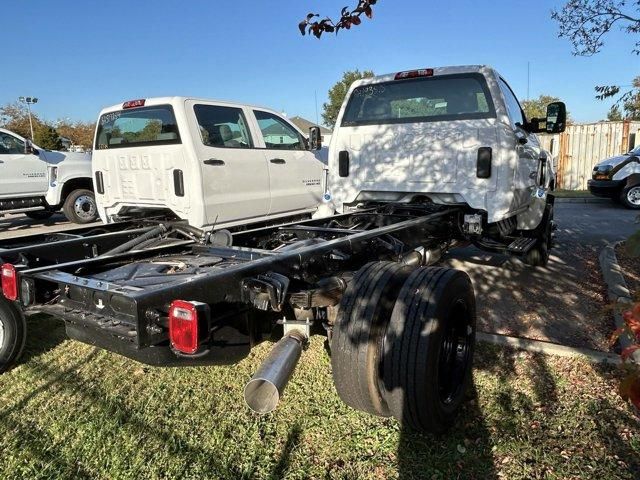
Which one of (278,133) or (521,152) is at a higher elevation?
(278,133)

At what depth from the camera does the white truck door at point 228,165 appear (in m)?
5.82

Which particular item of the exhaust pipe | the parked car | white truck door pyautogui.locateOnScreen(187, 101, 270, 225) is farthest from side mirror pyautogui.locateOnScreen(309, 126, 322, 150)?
the parked car

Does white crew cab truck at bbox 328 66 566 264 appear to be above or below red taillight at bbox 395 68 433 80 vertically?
below

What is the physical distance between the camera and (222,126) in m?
6.28

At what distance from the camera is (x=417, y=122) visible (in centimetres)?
545

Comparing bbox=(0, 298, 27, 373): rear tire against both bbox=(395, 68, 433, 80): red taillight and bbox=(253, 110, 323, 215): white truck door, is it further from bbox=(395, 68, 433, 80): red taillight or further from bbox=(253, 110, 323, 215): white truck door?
bbox=(395, 68, 433, 80): red taillight

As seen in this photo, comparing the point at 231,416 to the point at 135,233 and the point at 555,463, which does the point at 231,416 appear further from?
the point at 135,233

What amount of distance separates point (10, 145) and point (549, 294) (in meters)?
11.5

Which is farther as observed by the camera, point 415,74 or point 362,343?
point 415,74

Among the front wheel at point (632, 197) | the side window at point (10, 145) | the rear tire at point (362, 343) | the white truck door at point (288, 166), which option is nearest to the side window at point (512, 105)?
the white truck door at point (288, 166)

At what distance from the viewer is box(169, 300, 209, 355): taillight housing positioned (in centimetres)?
220

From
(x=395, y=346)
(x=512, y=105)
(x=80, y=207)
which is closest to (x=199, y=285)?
(x=395, y=346)

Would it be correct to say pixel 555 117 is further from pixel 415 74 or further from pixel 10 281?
pixel 10 281

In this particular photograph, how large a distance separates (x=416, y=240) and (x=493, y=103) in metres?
1.76
